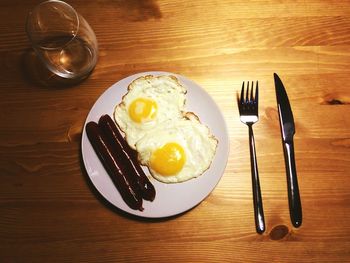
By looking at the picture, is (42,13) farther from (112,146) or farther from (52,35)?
(112,146)

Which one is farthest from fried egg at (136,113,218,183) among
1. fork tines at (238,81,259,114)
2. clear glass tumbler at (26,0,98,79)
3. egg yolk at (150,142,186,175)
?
clear glass tumbler at (26,0,98,79)

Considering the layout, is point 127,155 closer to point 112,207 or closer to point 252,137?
point 112,207

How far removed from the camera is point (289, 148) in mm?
1534

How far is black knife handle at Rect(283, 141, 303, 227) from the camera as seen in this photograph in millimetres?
1454

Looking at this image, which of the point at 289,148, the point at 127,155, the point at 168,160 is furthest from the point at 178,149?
the point at 289,148

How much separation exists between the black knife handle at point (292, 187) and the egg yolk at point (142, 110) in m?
0.68

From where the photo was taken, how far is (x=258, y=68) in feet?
5.53

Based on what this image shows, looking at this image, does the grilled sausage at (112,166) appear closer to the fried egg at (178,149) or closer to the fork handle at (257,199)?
the fried egg at (178,149)

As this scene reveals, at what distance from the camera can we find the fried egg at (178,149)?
146 centimetres

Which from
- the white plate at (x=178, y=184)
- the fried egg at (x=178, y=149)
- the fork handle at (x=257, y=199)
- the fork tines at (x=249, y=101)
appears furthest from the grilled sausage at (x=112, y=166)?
the fork tines at (x=249, y=101)

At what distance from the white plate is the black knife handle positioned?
33cm

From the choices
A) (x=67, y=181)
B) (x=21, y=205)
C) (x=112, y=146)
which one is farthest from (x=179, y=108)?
(x=21, y=205)

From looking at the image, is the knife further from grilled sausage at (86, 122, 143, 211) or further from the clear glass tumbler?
the clear glass tumbler

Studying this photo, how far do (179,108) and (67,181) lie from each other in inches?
25.9
